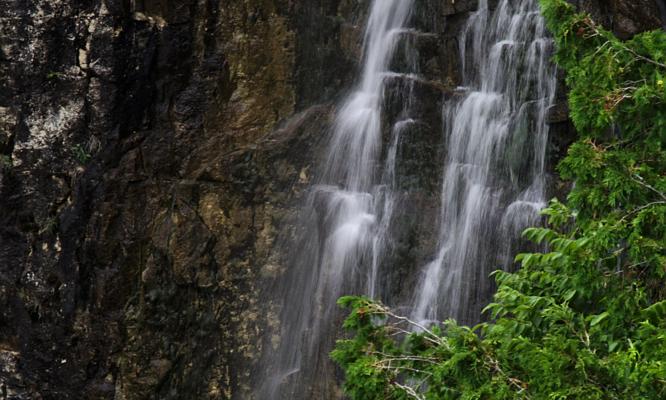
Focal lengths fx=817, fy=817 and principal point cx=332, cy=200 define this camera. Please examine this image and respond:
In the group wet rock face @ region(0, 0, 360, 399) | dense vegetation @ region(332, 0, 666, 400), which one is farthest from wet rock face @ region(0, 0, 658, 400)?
dense vegetation @ region(332, 0, 666, 400)

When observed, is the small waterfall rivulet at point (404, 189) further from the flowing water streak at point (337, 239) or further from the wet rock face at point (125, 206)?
the wet rock face at point (125, 206)

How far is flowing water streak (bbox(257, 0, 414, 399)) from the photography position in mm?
9695

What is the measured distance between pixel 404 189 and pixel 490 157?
112cm

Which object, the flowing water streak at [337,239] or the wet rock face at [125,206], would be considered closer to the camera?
the flowing water streak at [337,239]


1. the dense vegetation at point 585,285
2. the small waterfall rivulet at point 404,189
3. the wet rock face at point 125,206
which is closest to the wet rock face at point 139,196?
the wet rock face at point 125,206

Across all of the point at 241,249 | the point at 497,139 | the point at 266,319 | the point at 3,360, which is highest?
the point at 497,139

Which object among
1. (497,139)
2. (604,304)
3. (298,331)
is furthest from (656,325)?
(298,331)

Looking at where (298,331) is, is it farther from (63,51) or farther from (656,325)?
(656,325)

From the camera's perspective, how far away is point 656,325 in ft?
13.4

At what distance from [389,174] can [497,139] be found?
1.39 meters

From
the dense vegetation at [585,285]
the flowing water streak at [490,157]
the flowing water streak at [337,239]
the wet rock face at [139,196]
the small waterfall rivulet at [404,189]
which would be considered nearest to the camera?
the dense vegetation at [585,285]

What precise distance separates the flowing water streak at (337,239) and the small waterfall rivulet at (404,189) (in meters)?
0.01

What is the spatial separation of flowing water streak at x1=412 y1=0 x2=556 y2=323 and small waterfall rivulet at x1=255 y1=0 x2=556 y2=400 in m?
0.01

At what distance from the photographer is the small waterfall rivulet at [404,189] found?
9.17m
